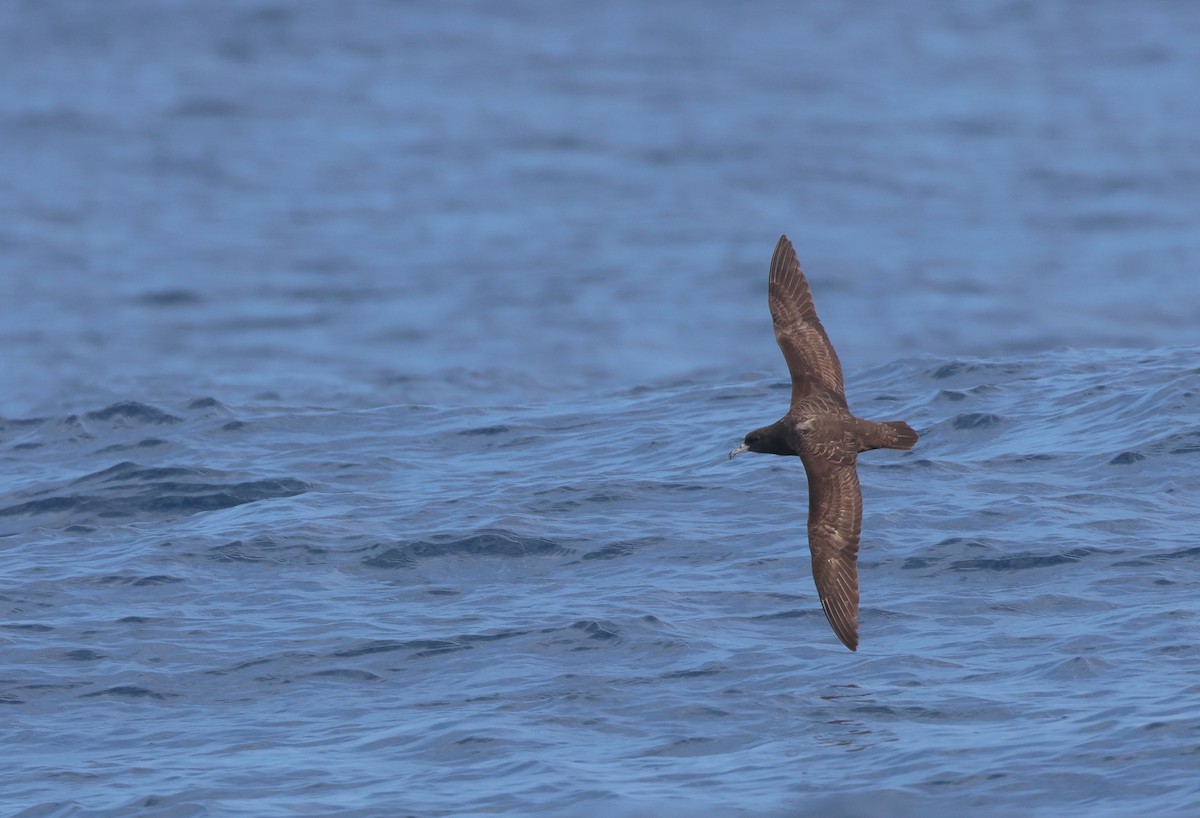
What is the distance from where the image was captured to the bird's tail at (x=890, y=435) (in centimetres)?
1328

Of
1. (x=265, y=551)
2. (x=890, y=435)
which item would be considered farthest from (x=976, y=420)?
(x=265, y=551)

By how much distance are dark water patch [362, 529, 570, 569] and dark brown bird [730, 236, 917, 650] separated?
3.00 m

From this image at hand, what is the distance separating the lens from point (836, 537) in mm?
12961

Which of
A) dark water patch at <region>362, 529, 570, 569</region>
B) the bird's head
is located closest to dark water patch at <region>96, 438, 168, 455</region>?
dark water patch at <region>362, 529, 570, 569</region>

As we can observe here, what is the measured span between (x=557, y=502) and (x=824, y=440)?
4.64 metres

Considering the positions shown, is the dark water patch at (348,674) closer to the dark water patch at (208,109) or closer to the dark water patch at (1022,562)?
the dark water patch at (1022,562)

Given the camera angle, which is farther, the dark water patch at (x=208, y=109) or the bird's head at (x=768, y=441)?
the dark water patch at (x=208, y=109)

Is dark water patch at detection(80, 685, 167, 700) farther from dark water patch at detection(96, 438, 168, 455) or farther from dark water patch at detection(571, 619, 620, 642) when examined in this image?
dark water patch at detection(96, 438, 168, 455)

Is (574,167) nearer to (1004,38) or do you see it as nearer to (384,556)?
(1004,38)

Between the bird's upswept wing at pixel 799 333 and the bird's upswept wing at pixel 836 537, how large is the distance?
90 cm

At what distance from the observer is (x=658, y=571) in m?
15.3

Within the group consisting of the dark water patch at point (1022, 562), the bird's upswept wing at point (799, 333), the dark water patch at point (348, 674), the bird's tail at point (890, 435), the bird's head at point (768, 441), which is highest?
the bird's upswept wing at point (799, 333)

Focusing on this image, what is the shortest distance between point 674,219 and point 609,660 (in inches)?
1001

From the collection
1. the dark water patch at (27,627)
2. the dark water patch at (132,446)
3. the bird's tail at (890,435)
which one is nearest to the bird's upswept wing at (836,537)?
the bird's tail at (890,435)
